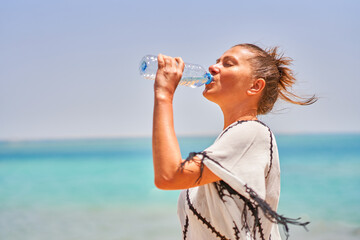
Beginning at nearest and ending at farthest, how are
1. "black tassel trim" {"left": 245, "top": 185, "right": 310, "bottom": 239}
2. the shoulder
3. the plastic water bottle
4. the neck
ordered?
"black tassel trim" {"left": 245, "top": 185, "right": 310, "bottom": 239} → the shoulder → the neck → the plastic water bottle

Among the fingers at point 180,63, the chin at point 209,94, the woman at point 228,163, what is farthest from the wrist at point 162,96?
the chin at point 209,94

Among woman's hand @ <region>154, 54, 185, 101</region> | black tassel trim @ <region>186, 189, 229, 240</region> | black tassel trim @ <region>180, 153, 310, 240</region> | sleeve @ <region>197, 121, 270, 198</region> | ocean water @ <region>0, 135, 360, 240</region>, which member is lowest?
ocean water @ <region>0, 135, 360, 240</region>

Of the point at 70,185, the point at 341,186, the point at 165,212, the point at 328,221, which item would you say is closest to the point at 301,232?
the point at 328,221

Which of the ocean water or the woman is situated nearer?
the woman

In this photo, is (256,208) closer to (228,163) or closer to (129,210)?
(228,163)

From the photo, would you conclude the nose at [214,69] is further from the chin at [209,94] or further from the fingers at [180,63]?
the fingers at [180,63]

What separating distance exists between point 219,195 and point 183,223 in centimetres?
26

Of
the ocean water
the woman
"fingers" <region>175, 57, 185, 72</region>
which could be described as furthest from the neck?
the ocean water

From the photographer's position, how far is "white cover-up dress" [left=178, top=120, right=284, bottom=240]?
4.58 ft

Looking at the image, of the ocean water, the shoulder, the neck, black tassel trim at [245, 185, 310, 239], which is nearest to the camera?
black tassel trim at [245, 185, 310, 239]

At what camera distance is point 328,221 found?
279 inches

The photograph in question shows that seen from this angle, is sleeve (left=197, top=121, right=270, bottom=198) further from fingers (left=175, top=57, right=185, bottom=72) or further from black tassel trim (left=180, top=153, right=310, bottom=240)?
fingers (left=175, top=57, right=185, bottom=72)

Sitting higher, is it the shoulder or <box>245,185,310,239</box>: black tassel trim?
the shoulder

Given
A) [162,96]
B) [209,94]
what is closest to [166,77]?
[162,96]
